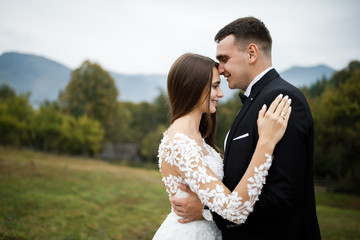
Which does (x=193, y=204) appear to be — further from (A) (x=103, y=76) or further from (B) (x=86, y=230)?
(A) (x=103, y=76)

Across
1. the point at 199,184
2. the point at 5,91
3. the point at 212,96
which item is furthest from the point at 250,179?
the point at 5,91

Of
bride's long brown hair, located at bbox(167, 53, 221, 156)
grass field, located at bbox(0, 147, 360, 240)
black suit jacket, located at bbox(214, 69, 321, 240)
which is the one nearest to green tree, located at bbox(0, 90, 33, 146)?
grass field, located at bbox(0, 147, 360, 240)

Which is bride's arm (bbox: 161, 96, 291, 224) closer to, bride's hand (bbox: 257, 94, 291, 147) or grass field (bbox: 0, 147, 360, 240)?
bride's hand (bbox: 257, 94, 291, 147)

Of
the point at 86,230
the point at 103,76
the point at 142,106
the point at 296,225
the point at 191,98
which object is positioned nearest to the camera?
the point at 296,225

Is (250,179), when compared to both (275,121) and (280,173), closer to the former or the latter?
(280,173)

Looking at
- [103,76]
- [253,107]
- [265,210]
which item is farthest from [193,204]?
[103,76]

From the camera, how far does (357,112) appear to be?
845 inches

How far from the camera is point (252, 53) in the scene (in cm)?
281

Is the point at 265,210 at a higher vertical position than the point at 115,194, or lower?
higher

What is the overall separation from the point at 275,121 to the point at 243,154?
433 millimetres

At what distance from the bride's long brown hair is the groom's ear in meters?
0.42

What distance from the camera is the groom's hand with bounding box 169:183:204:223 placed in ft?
8.88

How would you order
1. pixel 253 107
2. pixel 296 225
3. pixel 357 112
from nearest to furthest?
pixel 296 225, pixel 253 107, pixel 357 112

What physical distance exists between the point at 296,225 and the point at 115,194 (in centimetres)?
1299
